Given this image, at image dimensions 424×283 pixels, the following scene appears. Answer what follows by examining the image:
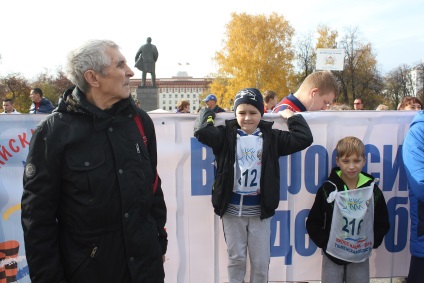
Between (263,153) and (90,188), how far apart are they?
141cm

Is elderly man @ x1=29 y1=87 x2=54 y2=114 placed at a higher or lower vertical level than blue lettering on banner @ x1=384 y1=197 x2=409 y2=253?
higher

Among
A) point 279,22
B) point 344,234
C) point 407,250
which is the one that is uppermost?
point 279,22

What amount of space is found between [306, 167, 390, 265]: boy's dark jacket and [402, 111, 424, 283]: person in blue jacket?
0.28 metres

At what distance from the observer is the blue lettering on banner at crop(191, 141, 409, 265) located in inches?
132

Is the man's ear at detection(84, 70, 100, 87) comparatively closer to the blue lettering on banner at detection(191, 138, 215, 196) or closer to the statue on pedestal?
the blue lettering on banner at detection(191, 138, 215, 196)

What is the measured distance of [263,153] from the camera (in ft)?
9.37

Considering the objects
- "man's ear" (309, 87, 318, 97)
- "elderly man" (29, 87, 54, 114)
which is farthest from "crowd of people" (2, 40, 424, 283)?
"elderly man" (29, 87, 54, 114)

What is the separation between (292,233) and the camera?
3.38 m

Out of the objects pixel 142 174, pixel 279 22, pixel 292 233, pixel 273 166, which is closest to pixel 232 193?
pixel 273 166

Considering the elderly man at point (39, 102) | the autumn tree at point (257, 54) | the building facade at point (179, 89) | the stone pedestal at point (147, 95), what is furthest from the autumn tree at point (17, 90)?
the building facade at point (179, 89)

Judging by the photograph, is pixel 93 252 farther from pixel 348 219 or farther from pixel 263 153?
pixel 348 219

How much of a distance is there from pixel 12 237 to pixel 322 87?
2.79 m

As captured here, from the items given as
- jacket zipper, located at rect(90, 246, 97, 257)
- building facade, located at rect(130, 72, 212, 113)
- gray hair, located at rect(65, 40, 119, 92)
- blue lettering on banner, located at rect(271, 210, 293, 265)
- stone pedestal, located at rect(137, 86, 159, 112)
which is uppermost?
building facade, located at rect(130, 72, 212, 113)

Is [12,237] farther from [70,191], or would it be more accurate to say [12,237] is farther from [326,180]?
[326,180]
